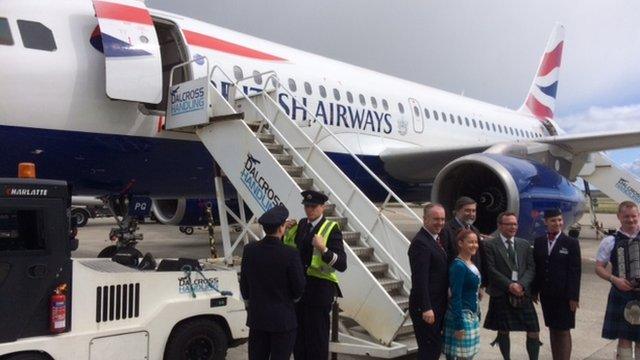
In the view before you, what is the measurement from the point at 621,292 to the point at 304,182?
298cm

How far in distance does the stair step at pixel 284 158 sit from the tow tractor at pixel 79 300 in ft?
6.03

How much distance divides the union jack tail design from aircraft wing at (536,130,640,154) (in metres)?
9.29

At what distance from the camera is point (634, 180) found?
39.1ft

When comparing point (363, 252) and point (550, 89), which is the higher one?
point (550, 89)

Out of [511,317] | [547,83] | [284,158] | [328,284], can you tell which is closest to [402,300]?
[511,317]

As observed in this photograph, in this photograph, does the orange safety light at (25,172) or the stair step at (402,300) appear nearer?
the orange safety light at (25,172)

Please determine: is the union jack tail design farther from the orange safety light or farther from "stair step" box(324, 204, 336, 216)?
the orange safety light

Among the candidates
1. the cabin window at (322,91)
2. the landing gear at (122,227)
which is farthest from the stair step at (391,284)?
the cabin window at (322,91)

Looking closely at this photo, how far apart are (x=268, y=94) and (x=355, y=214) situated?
6.76 feet

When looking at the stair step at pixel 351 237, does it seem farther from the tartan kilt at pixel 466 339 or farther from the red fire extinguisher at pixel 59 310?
the red fire extinguisher at pixel 59 310

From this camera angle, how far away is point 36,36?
5504mm

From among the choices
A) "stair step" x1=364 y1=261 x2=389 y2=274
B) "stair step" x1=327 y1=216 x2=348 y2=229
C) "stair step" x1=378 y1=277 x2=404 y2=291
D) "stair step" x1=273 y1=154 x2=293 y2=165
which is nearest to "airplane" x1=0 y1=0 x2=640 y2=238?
"stair step" x1=273 y1=154 x2=293 y2=165

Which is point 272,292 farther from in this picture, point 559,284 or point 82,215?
point 82,215

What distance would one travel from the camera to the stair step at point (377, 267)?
4816 millimetres
